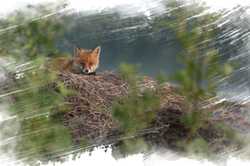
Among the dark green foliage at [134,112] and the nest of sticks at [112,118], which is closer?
the dark green foliage at [134,112]

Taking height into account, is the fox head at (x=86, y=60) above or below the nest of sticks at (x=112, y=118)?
above

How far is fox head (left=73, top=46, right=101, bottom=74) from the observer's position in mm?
4831

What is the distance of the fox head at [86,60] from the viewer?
483 centimetres

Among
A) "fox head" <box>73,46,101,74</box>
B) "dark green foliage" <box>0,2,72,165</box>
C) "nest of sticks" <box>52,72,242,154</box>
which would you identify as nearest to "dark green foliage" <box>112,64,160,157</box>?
"nest of sticks" <box>52,72,242,154</box>

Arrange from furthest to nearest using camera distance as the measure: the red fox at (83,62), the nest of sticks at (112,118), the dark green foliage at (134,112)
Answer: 1. the red fox at (83,62)
2. the nest of sticks at (112,118)
3. the dark green foliage at (134,112)

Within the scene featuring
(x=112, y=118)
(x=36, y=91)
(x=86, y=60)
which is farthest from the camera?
(x=86, y=60)

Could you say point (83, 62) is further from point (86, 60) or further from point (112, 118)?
point (112, 118)

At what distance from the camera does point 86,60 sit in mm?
5094

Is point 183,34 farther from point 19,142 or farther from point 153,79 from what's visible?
point 19,142

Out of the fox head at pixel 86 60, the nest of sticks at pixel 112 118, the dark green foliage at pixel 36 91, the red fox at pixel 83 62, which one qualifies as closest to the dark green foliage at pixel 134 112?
the nest of sticks at pixel 112 118

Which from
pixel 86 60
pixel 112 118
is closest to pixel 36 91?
pixel 112 118

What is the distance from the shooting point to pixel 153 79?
10.7 feet

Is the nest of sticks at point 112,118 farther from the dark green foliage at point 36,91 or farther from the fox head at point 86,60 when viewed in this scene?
the fox head at point 86,60

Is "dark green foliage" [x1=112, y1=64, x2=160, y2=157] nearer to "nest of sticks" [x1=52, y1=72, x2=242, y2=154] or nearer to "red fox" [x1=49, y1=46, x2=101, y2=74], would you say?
"nest of sticks" [x1=52, y1=72, x2=242, y2=154]
